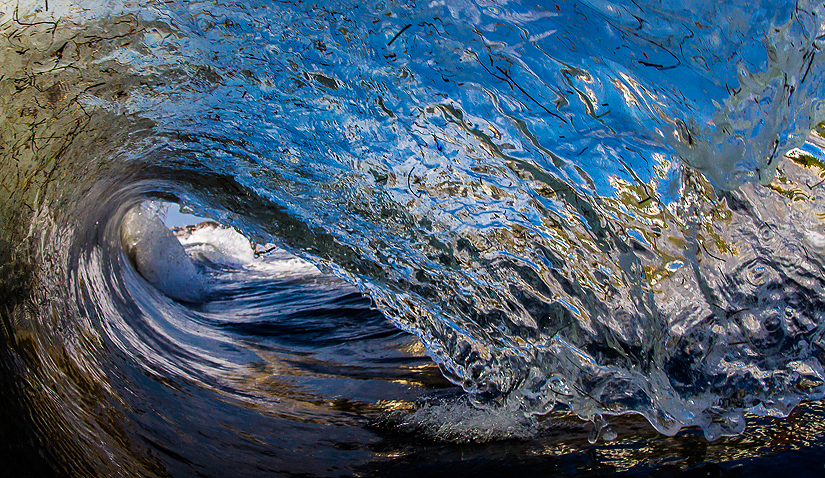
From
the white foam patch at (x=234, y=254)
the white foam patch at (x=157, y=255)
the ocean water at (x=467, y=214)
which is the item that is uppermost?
the ocean water at (x=467, y=214)

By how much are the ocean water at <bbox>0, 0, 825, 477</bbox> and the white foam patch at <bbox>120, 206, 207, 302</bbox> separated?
2.11 metres

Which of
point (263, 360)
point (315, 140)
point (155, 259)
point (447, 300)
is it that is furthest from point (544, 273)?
point (155, 259)

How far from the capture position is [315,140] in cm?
208

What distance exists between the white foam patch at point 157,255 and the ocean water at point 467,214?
6.92 feet

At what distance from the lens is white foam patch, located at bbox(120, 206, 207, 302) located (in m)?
4.68

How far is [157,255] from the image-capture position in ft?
16.4

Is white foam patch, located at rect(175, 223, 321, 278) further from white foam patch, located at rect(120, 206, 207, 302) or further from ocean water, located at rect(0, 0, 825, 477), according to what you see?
ocean water, located at rect(0, 0, 825, 477)

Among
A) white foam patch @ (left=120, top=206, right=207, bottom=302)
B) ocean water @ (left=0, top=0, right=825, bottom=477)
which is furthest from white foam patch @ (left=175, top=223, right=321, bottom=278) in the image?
ocean water @ (left=0, top=0, right=825, bottom=477)

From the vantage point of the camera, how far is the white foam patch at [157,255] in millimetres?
4680

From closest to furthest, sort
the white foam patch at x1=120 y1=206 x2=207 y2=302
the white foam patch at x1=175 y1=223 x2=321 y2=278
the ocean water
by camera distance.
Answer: the ocean water
the white foam patch at x1=120 y1=206 x2=207 y2=302
the white foam patch at x1=175 y1=223 x2=321 y2=278

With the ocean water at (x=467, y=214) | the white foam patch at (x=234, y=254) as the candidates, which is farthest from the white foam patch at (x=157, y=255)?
the ocean water at (x=467, y=214)

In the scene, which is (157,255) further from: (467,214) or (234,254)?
(467,214)

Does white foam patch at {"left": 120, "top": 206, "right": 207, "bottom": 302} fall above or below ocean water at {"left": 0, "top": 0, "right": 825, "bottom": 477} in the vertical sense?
below

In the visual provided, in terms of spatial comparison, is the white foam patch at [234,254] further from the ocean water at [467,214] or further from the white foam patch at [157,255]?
the ocean water at [467,214]
